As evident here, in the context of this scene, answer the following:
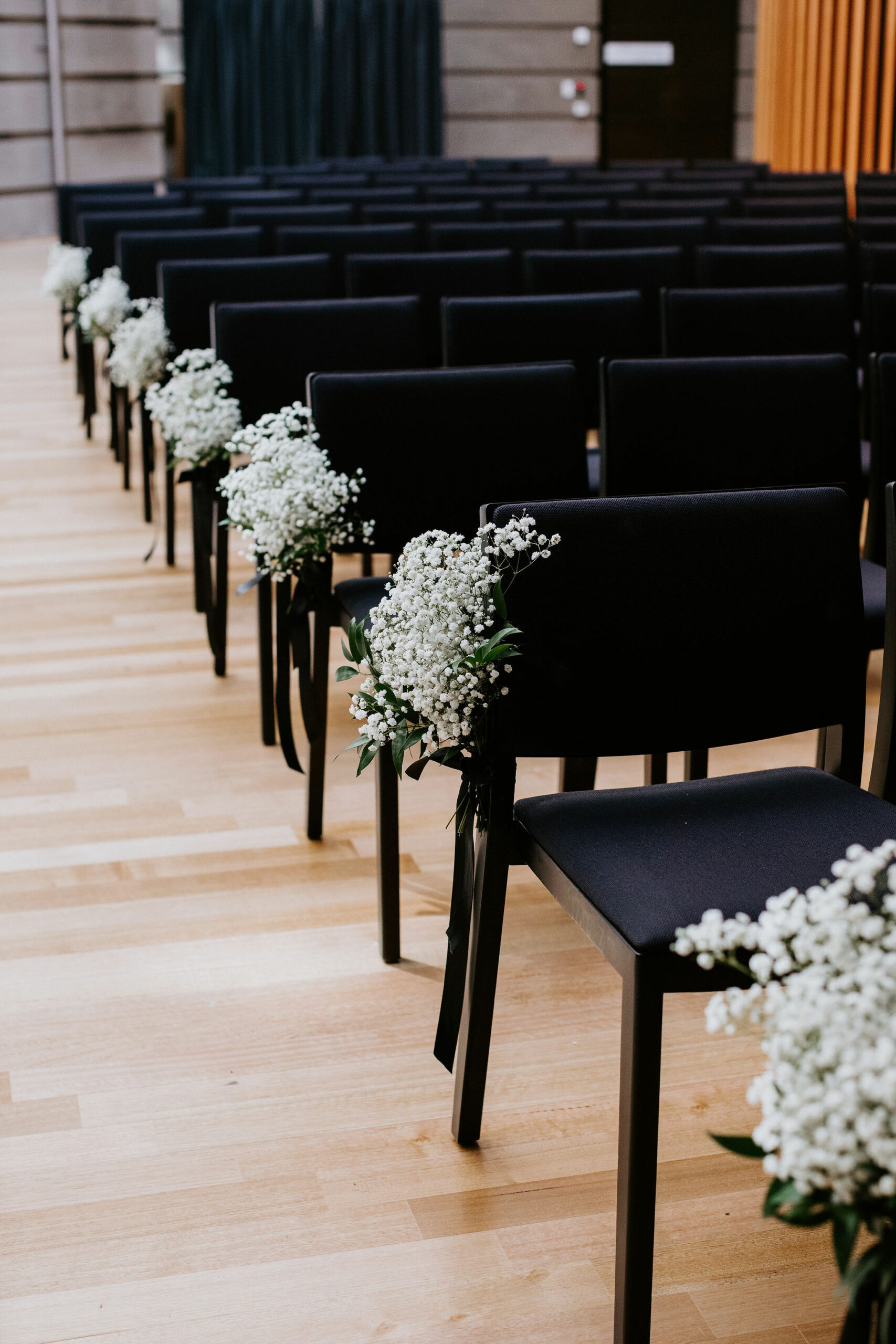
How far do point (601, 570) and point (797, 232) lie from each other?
4.60m

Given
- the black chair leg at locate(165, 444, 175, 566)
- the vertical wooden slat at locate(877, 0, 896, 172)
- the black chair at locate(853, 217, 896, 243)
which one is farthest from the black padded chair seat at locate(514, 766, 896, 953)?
the vertical wooden slat at locate(877, 0, 896, 172)

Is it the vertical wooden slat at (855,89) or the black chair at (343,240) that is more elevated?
the vertical wooden slat at (855,89)

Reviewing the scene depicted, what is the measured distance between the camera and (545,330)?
3787 millimetres

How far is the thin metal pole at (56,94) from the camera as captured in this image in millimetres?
13383

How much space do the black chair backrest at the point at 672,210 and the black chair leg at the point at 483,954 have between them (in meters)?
5.44

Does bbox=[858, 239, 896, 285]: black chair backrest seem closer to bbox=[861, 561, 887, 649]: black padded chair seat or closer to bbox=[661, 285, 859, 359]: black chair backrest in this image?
bbox=[661, 285, 859, 359]: black chair backrest

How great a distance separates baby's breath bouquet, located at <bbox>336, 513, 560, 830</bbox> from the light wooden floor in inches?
19.7

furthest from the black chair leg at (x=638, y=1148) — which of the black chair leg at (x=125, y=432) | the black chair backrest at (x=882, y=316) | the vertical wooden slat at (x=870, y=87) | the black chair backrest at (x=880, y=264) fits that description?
the vertical wooden slat at (x=870, y=87)

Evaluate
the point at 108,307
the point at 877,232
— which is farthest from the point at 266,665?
the point at 877,232

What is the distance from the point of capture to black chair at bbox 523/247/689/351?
15.4 feet

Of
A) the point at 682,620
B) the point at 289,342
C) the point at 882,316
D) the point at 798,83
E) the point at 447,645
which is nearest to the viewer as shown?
the point at 447,645

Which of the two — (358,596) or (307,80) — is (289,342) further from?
(307,80)

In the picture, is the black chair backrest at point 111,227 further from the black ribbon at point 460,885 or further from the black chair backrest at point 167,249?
the black ribbon at point 460,885

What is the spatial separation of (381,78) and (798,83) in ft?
14.6
